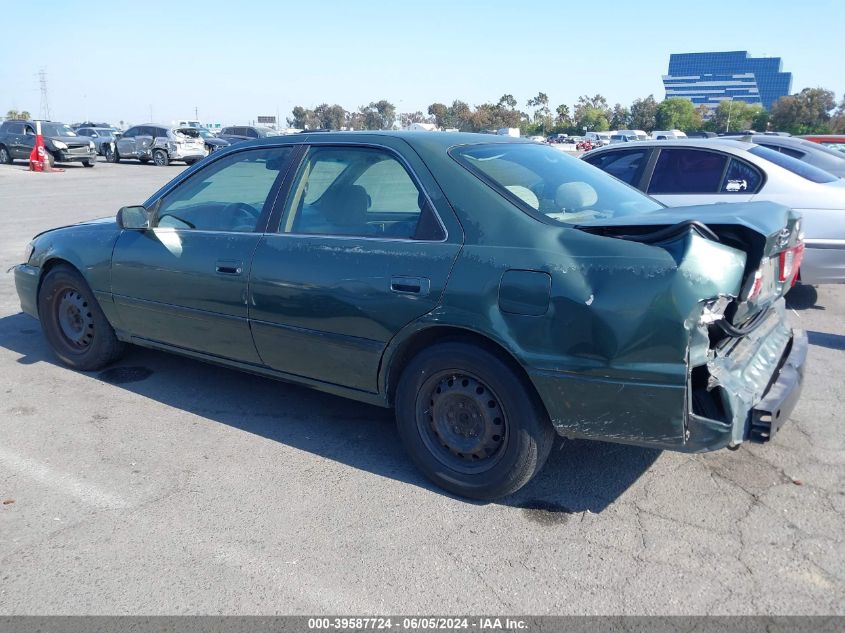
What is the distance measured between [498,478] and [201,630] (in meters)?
1.42

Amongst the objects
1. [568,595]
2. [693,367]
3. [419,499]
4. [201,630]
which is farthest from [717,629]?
[201,630]

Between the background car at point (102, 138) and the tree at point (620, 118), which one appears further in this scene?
the tree at point (620, 118)

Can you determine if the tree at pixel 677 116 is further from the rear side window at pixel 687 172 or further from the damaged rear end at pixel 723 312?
the damaged rear end at pixel 723 312

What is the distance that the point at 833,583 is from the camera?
2.77 m

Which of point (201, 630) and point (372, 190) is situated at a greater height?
point (372, 190)

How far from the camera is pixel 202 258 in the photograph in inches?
167

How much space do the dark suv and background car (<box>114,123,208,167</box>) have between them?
2658 mm

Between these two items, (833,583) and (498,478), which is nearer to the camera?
(833,583)

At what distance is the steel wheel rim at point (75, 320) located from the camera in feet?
16.7

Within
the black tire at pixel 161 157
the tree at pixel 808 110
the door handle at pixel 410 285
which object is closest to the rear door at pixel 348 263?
the door handle at pixel 410 285

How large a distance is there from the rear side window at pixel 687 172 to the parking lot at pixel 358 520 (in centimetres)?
270

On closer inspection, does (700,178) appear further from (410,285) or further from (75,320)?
(75,320)

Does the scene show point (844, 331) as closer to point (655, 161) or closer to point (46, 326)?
point (655, 161)

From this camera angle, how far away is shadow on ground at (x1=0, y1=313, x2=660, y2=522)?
11.6ft
